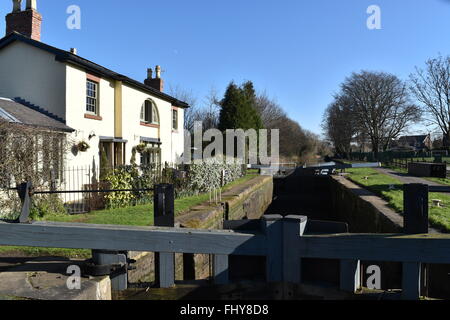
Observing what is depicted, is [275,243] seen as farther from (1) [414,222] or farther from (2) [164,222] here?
(1) [414,222]

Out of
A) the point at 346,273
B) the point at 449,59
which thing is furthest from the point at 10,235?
the point at 449,59

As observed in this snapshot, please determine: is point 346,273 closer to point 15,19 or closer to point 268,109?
point 15,19

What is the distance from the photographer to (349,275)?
385 cm

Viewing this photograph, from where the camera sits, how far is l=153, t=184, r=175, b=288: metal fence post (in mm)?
4113

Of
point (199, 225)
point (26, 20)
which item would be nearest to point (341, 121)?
point (26, 20)

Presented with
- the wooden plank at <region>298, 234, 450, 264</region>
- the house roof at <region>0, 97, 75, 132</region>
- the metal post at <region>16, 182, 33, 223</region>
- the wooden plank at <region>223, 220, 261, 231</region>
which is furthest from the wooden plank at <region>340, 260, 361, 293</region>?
the house roof at <region>0, 97, 75, 132</region>

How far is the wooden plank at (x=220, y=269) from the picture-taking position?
401 cm

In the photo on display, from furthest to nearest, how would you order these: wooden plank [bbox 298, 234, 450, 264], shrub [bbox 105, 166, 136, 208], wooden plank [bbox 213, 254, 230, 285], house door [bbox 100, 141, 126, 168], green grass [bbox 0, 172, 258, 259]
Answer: house door [bbox 100, 141, 126, 168] → shrub [bbox 105, 166, 136, 208] → green grass [bbox 0, 172, 258, 259] → wooden plank [bbox 213, 254, 230, 285] → wooden plank [bbox 298, 234, 450, 264]

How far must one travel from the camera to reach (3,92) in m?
A: 13.3

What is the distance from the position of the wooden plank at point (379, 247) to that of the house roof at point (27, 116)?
8870 millimetres

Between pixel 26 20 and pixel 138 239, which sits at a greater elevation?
pixel 26 20

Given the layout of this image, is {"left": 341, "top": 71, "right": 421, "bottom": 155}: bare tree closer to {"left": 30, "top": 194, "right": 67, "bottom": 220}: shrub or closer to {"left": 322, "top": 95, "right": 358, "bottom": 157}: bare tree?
{"left": 322, "top": 95, "right": 358, "bottom": 157}: bare tree

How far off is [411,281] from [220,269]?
1.96m

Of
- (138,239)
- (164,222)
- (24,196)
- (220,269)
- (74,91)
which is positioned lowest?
(220,269)
